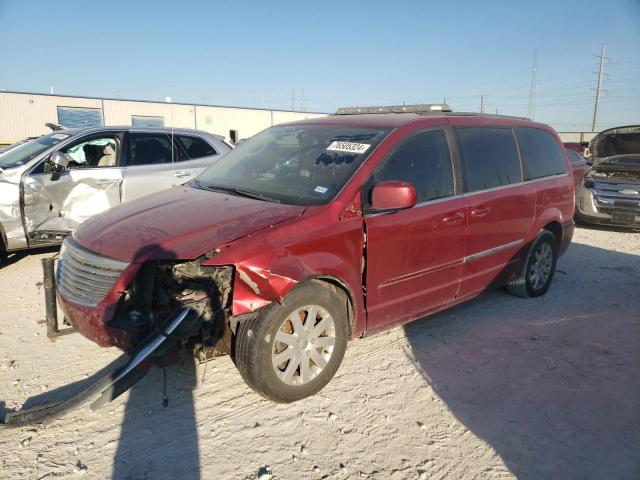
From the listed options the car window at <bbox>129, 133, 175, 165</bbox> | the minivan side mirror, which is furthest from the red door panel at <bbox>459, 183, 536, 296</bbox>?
the car window at <bbox>129, 133, 175, 165</bbox>

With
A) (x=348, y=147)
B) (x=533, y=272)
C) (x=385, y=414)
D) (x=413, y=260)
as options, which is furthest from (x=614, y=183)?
(x=385, y=414)

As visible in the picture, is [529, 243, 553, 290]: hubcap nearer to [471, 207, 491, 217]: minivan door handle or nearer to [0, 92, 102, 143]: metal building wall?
[471, 207, 491, 217]: minivan door handle

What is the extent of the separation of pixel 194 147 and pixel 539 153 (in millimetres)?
4577

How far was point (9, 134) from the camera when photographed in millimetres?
28531

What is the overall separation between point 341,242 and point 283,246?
0.45 m

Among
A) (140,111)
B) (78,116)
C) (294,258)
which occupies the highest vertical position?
(140,111)

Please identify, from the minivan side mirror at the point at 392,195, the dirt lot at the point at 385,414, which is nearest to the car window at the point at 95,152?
the dirt lot at the point at 385,414

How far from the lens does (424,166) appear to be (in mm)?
3650

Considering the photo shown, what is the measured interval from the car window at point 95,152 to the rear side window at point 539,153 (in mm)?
5016

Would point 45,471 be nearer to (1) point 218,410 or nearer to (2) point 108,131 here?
(1) point 218,410

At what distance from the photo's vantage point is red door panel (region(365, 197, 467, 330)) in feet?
10.8

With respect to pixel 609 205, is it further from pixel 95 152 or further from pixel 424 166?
pixel 95 152

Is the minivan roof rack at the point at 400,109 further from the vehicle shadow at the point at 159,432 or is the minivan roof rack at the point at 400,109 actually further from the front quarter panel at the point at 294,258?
the vehicle shadow at the point at 159,432

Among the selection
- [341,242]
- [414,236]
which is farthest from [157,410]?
[414,236]
